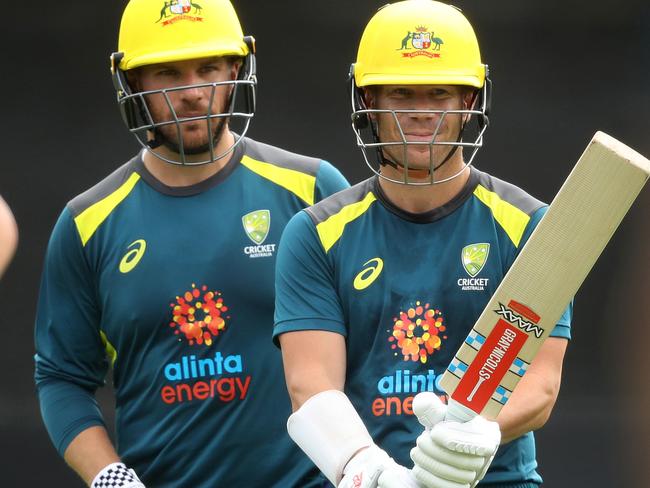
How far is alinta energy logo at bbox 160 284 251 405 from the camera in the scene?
323cm

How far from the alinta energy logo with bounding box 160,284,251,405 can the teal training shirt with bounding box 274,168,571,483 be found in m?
0.24

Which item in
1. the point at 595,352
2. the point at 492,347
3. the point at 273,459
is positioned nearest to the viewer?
the point at 492,347

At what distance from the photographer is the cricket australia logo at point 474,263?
9.82 feet

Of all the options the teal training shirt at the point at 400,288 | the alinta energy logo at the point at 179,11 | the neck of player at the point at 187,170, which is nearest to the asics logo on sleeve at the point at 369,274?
the teal training shirt at the point at 400,288

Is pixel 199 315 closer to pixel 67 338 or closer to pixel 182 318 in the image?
pixel 182 318

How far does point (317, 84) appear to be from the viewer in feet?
16.5

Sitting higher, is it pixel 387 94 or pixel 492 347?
pixel 387 94

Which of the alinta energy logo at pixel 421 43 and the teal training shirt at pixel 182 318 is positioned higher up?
the alinta energy logo at pixel 421 43

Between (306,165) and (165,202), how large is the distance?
30cm

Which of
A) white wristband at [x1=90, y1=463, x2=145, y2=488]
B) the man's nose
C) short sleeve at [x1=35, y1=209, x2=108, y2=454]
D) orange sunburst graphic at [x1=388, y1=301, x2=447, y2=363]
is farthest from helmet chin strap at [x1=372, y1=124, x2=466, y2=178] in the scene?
white wristband at [x1=90, y1=463, x2=145, y2=488]

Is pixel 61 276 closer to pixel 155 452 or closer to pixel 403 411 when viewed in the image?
pixel 155 452

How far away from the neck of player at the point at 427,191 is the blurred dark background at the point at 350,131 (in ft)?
6.21

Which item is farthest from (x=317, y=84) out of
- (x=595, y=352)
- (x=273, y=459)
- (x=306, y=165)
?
(x=273, y=459)

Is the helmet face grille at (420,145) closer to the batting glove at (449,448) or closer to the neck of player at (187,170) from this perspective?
the neck of player at (187,170)
